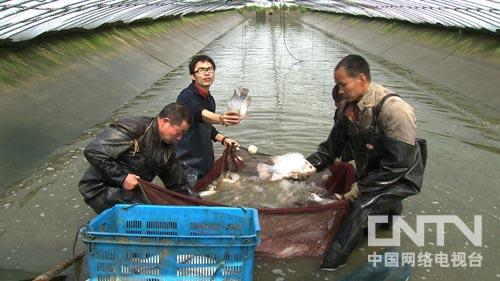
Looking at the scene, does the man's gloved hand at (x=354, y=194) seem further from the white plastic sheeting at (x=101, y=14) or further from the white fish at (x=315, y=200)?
the white plastic sheeting at (x=101, y=14)

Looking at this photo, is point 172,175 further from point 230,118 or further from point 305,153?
point 305,153

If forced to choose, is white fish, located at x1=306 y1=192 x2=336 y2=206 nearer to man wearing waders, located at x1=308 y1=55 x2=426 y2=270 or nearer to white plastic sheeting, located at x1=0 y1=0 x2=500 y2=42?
man wearing waders, located at x1=308 y1=55 x2=426 y2=270

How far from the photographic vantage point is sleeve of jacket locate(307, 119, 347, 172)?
4.55 meters

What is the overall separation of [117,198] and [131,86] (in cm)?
845

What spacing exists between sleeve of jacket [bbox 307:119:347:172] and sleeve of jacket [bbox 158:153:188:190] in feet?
5.13

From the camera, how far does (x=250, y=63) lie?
18016mm

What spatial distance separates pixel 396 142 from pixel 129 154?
2.21 metres

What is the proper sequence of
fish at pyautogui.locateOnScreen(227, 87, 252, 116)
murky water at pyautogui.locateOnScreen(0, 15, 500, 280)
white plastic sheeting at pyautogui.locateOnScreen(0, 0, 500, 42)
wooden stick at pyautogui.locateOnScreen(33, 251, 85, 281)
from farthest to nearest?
white plastic sheeting at pyautogui.locateOnScreen(0, 0, 500, 42), fish at pyautogui.locateOnScreen(227, 87, 252, 116), murky water at pyautogui.locateOnScreen(0, 15, 500, 280), wooden stick at pyautogui.locateOnScreen(33, 251, 85, 281)

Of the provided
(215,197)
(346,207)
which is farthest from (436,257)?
(215,197)

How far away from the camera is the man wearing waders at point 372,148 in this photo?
Result: 378cm

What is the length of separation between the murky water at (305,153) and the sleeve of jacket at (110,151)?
3.85 feet

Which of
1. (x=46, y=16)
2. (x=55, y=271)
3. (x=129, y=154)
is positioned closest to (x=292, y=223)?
(x=129, y=154)

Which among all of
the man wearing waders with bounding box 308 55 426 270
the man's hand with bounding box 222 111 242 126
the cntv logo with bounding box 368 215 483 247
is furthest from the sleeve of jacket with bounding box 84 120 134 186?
the cntv logo with bounding box 368 215 483 247

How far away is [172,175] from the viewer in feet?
13.6
